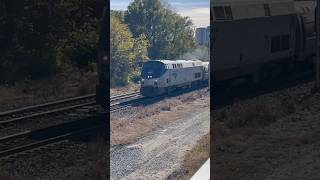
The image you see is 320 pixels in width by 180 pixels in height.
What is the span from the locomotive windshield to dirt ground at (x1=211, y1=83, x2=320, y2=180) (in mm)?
665

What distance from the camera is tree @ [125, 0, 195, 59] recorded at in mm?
2338

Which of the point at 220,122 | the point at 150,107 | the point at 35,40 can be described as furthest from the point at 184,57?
the point at 35,40

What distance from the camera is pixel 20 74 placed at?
248cm

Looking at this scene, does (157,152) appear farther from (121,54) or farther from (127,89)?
(121,54)

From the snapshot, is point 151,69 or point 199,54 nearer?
point 151,69

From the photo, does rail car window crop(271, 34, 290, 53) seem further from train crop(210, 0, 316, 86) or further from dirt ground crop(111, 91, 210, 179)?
dirt ground crop(111, 91, 210, 179)

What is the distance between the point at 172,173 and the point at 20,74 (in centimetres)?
94

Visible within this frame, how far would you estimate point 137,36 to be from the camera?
2336 mm

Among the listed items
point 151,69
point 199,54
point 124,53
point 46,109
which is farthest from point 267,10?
point 46,109

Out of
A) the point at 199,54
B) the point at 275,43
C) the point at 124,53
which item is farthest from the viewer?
the point at 275,43

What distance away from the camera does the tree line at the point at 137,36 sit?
2.31 m

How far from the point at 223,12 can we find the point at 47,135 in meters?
1.23

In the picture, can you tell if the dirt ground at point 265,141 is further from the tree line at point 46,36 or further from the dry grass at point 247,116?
the tree line at point 46,36

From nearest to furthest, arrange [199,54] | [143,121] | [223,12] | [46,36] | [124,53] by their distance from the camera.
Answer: [124,53] < [143,121] < [46,36] < [199,54] < [223,12]
